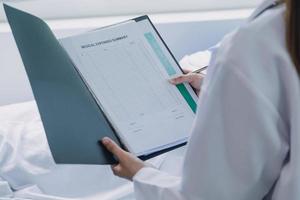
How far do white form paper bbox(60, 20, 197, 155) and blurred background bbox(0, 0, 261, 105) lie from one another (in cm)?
57

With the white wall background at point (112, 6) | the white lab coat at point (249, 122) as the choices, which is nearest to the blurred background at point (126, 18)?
the white wall background at point (112, 6)

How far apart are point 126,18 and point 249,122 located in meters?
1.15

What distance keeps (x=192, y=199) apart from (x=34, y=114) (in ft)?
2.45

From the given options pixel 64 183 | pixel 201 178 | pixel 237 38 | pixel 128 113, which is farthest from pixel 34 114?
pixel 237 38

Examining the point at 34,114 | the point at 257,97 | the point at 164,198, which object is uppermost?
the point at 34,114

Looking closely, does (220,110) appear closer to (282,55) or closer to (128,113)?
(282,55)

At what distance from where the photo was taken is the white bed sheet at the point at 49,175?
3.39 feet

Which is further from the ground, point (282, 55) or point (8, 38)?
point (8, 38)

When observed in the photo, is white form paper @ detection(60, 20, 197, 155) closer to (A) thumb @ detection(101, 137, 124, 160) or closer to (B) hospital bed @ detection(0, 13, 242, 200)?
(A) thumb @ detection(101, 137, 124, 160)

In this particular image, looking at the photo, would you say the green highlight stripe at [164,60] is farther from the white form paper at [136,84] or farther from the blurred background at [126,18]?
the blurred background at [126,18]

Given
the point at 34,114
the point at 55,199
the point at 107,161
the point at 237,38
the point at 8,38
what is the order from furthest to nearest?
the point at 8,38, the point at 34,114, the point at 55,199, the point at 107,161, the point at 237,38

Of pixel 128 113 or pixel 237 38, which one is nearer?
pixel 237 38

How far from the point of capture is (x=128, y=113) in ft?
2.92

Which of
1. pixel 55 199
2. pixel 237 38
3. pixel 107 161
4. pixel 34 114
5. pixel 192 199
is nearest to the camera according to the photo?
pixel 237 38
